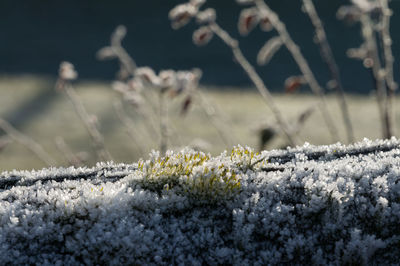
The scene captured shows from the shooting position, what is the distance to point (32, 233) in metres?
2.22

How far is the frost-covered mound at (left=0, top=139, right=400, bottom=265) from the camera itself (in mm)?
2207

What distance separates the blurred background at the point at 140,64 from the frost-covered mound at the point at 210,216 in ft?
8.34

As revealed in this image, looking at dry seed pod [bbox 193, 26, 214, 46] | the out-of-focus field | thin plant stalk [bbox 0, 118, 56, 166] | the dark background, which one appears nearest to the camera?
dry seed pod [bbox 193, 26, 214, 46]

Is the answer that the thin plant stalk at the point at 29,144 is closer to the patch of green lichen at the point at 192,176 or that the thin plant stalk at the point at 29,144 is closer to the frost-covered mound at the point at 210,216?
the frost-covered mound at the point at 210,216

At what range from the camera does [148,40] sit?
35.4 feet

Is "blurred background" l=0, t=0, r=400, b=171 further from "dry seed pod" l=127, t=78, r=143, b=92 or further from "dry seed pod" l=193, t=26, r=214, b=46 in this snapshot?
"dry seed pod" l=193, t=26, r=214, b=46

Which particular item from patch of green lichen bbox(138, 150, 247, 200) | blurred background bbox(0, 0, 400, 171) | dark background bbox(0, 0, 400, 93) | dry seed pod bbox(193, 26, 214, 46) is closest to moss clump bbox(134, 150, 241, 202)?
patch of green lichen bbox(138, 150, 247, 200)

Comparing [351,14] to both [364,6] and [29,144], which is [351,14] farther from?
[29,144]

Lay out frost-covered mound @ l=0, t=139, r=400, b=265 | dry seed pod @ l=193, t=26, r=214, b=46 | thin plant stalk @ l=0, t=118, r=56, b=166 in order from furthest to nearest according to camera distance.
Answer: thin plant stalk @ l=0, t=118, r=56, b=166
dry seed pod @ l=193, t=26, r=214, b=46
frost-covered mound @ l=0, t=139, r=400, b=265

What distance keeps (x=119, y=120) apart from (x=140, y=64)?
2.15 meters

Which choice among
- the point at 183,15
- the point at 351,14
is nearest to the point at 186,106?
the point at 183,15

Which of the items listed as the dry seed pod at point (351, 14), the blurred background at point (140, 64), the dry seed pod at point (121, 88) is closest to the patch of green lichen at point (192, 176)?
the dry seed pod at point (351, 14)

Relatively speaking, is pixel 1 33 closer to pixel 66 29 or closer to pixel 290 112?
pixel 66 29

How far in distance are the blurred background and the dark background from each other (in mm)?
21
